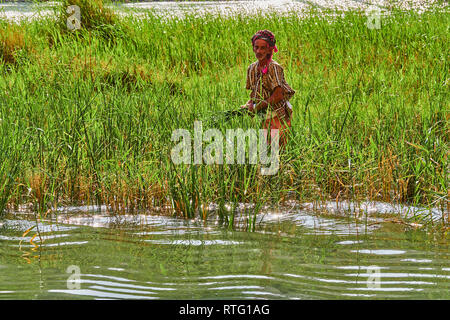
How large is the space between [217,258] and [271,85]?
194 cm

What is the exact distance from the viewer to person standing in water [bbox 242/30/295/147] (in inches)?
219

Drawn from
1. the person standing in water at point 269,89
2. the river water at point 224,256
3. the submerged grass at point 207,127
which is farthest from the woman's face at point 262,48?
the river water at point 224,256

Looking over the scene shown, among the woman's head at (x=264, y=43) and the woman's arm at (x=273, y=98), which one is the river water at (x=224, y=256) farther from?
the woman's head at (x=264, y=43)

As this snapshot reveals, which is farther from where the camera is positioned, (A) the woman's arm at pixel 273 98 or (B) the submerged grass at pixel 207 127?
A: (A) the woman's arm at pixel 273 98

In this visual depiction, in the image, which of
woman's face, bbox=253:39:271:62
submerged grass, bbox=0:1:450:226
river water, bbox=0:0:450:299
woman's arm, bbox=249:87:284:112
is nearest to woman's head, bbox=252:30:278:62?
woman's face, bbox=253:39:271:62

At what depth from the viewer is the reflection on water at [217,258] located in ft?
12.0

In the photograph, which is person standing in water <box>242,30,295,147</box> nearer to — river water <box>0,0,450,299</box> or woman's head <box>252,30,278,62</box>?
woman's head <box>252,30,278,62</box>

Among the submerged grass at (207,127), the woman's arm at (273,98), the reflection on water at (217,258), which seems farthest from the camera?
the woman's arm at (273,98)

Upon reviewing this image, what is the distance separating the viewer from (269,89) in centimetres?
571

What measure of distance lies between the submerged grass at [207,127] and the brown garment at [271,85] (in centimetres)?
19

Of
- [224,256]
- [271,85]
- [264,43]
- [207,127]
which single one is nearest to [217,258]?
[224,256]

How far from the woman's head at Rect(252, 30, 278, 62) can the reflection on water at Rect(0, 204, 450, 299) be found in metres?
1.30

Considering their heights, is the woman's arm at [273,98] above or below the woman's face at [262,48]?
below
